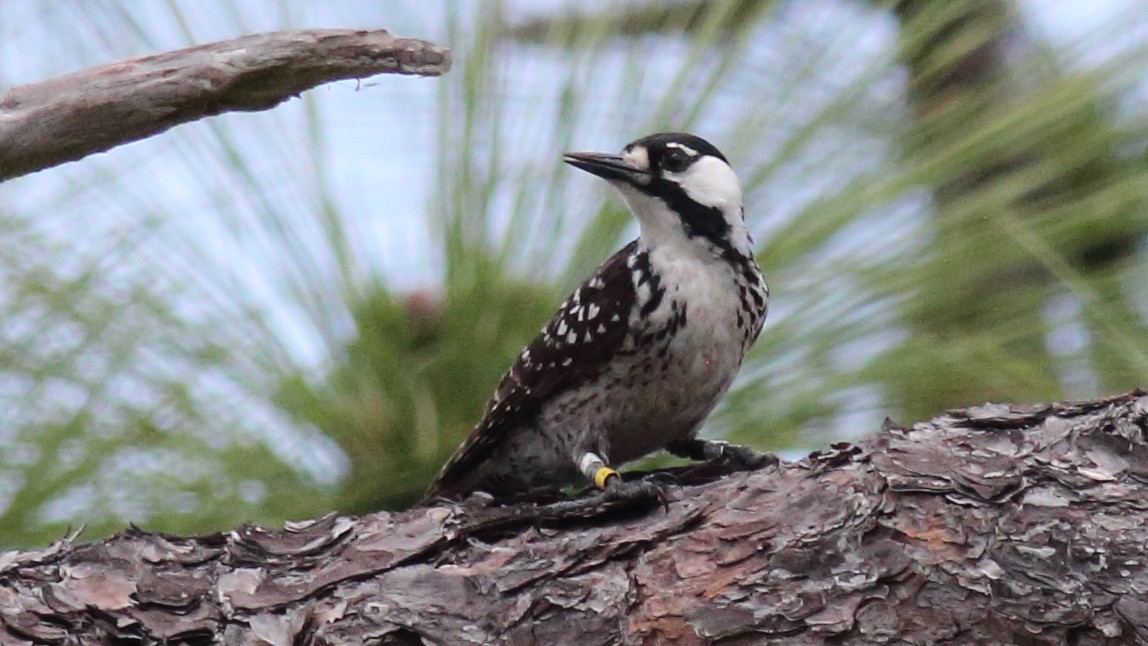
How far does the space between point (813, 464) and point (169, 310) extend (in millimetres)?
958

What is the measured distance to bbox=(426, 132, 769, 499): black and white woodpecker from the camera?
7.13 feet

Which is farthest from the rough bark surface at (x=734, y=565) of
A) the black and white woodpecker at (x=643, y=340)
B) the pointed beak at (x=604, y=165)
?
the pointed beak at (x=604, y=165)

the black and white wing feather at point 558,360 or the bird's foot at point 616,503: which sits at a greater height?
the black and white wing feather at point 558,360

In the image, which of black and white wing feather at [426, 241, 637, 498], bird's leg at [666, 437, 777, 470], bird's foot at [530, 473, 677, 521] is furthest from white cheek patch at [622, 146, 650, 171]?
bird's foot at [530, 473, 677, 521]

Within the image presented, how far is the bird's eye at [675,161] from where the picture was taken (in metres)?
2.25

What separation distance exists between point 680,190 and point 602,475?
45 centimetres

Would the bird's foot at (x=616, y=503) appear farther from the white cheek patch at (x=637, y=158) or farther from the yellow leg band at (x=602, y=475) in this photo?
the white cheek patch at (x=637, y=158)

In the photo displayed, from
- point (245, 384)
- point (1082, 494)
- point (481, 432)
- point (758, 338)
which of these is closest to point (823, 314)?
point (758, 338)

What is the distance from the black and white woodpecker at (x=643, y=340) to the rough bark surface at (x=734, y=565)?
43 centimetres

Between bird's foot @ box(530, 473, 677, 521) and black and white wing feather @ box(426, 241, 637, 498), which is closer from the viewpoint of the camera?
bird's foot @ box(530, 473, 677, 521)

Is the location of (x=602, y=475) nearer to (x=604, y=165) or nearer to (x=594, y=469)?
(x=594, y=469)

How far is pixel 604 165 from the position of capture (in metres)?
2.16

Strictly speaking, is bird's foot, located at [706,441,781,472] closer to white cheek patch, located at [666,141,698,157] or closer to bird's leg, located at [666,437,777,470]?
bird's leg, located at [666,437,777,470]

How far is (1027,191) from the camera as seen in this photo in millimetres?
2086
